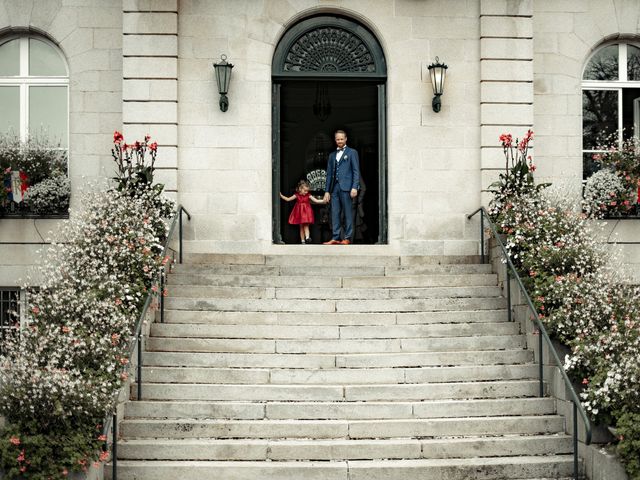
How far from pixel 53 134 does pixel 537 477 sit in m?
9.38

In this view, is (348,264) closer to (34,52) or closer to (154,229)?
(154,229)

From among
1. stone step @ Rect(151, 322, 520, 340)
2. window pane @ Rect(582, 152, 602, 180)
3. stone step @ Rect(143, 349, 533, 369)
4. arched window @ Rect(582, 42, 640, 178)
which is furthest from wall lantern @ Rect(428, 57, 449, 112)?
stone step @ Rect(143, 349, 533, 369)

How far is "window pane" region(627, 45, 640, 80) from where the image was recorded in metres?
15.6

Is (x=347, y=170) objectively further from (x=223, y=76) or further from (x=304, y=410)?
(x=304, y=410)

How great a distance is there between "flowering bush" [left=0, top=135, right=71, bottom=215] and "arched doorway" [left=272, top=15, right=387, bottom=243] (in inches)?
130

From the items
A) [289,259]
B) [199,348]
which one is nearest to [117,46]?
[289,259]

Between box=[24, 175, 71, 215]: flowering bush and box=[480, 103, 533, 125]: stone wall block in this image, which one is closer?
box=[24, 175, 71, 215]: flowering bush

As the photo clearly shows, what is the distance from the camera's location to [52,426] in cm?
895

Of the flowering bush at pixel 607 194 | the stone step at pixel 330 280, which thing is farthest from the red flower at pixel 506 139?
the stone step at pixel 330 280

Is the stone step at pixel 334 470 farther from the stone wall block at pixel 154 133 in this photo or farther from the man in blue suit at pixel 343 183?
the man in blue suit at pixel 343 183

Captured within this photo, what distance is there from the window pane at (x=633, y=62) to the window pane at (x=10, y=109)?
32.2ft

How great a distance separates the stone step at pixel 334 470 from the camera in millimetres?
9430

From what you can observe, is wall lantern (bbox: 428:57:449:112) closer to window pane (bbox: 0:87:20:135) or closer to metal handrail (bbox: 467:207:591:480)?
metal handrail (bbox: 467:207:591:480)

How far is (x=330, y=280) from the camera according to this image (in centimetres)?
1296
